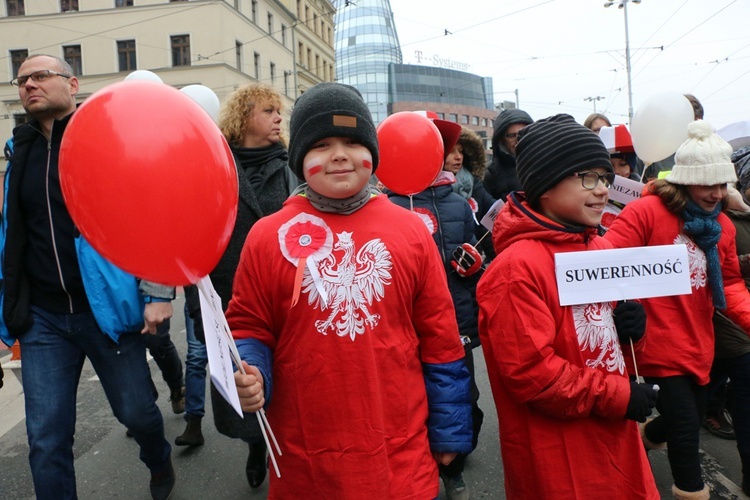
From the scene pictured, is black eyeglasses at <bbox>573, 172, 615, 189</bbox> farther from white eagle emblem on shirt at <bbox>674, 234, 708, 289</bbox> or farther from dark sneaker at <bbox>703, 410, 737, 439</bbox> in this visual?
dark sneaker at <bbox>703, 410, 737, 439</bbox>

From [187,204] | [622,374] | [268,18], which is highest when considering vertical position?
[268,18]

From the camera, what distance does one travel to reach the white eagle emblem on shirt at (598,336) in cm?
196

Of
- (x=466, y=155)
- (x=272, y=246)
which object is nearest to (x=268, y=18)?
(x=466, y=155)

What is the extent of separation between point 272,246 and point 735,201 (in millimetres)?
2757

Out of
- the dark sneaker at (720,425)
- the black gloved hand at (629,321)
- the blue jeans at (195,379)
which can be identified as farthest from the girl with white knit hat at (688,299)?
the blue jeans at (195,379)

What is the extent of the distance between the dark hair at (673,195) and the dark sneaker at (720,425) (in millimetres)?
1930

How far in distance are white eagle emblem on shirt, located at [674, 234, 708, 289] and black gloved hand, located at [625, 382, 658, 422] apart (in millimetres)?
1160

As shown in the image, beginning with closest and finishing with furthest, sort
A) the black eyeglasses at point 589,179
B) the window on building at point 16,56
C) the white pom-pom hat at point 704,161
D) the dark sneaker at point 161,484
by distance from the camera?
the black eyeglasses at point 589,179 → the white pom-pom hat at point 704,161 → the dark sneaker at point 161,484 → the window on building at point 16,56

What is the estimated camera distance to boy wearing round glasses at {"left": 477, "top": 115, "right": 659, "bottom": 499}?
184cm

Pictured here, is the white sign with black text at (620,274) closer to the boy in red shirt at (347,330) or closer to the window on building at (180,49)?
the boy in red shirt at (347,330)

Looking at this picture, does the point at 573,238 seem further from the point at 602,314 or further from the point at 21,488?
the point at 21,488

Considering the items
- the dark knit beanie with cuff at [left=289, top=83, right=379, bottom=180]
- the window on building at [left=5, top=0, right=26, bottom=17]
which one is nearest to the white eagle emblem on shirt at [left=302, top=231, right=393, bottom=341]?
the dark knit beanie with cuff at [left=289, top=83, right=379, bottom=180]

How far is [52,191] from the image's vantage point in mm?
2635

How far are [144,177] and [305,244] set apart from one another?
2.24ft
